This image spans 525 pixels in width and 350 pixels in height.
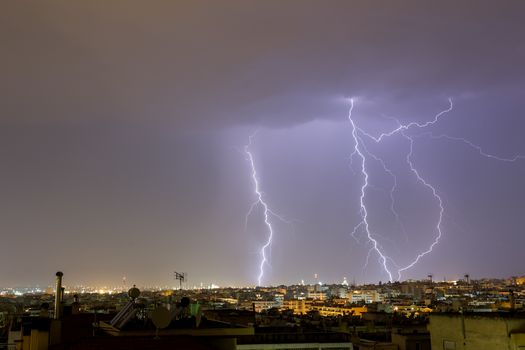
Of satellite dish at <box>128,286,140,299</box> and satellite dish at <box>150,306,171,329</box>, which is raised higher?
satellite dish at <box>128,286,140,299</box>

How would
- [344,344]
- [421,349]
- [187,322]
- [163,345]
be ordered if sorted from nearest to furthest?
[163,345]
[187,322]
[344,344]
[421,349]

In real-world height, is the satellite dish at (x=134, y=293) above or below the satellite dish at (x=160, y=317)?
above

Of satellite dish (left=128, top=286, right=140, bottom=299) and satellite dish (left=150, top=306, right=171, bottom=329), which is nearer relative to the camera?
satellite dish (left=150, top=306, right=171, bottom=329)

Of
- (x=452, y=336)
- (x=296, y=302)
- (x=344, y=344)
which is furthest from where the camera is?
(x=296, y=302)

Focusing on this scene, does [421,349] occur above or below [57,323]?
below

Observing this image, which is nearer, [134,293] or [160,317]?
[160,317]

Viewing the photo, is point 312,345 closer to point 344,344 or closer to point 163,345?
point 344,344

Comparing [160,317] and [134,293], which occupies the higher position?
[134,293]

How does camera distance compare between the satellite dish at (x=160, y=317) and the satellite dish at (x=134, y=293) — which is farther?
the satellite dish at (x=134, y=293)

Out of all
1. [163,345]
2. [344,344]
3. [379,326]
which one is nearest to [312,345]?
[344,344]

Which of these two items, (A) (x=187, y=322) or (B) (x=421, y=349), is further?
(B) (x=421, y=349)
